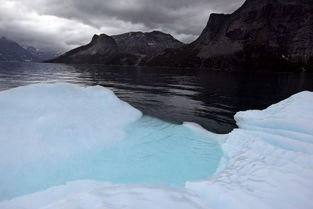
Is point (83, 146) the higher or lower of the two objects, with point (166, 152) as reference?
higher

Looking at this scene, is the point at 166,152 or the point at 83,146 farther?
the point at 166,152

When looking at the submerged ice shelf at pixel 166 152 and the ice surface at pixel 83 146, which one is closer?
the submerged ice shelf at pixel 166 152

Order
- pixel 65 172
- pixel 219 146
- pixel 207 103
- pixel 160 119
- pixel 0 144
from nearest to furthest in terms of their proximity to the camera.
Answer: pixel 65 172 < pixel 0 144 < pixel 219 146 < pixel 160 119 < pixel 207 103

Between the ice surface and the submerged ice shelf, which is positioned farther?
the ice surface

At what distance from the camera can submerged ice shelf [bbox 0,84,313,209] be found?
15.9 feet

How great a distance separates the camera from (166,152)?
9477 mm

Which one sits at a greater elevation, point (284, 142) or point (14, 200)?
point (284, 142)

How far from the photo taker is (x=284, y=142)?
825 cm

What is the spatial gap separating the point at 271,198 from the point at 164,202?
263 centimetres

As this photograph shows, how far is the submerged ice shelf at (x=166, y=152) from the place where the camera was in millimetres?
4840

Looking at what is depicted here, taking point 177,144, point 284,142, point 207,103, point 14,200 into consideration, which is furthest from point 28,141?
point 207,103

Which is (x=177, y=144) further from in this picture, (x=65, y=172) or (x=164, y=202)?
(x=164, y=202)

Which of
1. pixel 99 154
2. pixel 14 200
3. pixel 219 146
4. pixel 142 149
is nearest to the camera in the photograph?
pixel 14 200

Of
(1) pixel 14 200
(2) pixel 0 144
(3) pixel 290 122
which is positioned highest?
(3) pixel 290 122
